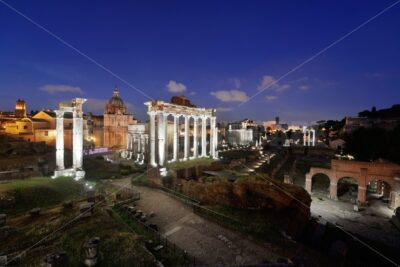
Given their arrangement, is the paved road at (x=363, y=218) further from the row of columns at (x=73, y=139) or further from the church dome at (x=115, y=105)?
the church dome at (x=115, y=105)

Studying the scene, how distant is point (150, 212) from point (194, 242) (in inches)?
208

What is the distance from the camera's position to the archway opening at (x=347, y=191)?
32622mm

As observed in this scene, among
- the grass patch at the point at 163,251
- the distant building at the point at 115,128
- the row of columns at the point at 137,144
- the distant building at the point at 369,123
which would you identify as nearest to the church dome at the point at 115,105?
the distant building at the point at 115,128

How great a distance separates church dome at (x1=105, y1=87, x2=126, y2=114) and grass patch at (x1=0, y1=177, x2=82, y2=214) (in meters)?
46.7

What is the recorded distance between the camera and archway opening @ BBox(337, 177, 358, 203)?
1284 inches

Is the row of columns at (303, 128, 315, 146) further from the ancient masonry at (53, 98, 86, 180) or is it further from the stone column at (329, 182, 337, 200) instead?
the ancient masonry at (53, 98, 86, 180)

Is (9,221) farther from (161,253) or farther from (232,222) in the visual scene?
(232,222)

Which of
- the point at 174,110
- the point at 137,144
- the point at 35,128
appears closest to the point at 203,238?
the point at 174,110

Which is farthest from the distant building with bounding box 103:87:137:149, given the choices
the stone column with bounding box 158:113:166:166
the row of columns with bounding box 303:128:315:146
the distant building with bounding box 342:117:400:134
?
the row of columns with bounding box 303:128:315:146

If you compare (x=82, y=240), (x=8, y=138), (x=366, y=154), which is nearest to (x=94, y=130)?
(x=8, y=138)

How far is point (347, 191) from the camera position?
3584cm

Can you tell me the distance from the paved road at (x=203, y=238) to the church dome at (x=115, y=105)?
185 ft

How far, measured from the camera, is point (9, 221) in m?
15.3

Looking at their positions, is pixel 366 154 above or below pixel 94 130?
below
